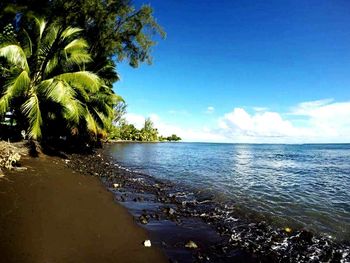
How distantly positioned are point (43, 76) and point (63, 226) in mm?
13522

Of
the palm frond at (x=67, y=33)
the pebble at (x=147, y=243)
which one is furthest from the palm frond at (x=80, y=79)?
the pebble at (x=147, y=243)

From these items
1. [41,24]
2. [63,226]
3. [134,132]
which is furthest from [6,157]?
[134,132]

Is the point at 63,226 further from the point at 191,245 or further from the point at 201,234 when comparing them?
the point at 201,234

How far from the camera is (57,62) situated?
57.2 ft

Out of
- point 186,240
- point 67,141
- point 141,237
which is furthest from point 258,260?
point 67,141

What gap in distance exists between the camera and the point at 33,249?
16.4 ft

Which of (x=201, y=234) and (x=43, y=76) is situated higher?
(x=43, y=76)

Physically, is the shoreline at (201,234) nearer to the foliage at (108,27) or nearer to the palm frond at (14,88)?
the palm frond at (14,88)

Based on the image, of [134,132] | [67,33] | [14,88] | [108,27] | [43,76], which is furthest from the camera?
[134,132]

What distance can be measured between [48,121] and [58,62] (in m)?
4.12

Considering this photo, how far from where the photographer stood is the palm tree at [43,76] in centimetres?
1466

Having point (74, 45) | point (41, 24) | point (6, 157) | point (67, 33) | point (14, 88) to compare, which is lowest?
point (6, 157)

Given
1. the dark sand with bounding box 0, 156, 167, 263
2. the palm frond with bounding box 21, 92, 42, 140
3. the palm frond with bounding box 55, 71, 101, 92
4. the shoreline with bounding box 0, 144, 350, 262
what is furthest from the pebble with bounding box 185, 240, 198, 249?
the palm frond with bounding box 55, 71, 101, 92

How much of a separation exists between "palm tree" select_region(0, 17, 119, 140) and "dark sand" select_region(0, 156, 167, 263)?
6.33 m
